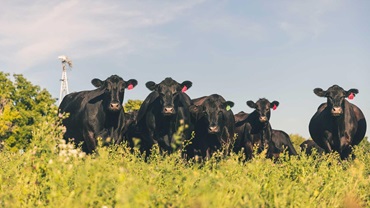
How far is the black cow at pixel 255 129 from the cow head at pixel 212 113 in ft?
5.48

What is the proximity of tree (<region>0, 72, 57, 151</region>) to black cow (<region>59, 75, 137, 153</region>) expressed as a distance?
113 ft

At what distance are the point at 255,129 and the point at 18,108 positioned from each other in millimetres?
40904

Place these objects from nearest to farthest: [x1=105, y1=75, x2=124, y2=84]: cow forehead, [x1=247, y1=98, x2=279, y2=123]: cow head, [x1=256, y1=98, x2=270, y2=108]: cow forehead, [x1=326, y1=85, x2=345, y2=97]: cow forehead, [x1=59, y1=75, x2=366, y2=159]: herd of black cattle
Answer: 1. [x1=59, y1=75, x2=366, y2=159]: herd of black cattle
2. [x1=105, y1=75, x2=124, y2=84]: cow forehead
3. [x1=326, y1=85, x2=345, y2=97]: cow forehead
4. [x1=247, y1=98, x2=279, y2=123]: cow head
5. [x1=256, y1=98, x2=270, y2=108]: cow forehead

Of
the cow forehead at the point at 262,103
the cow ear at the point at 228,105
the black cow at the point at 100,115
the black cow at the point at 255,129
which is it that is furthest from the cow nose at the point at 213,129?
the cow forehead at the point at 262,103

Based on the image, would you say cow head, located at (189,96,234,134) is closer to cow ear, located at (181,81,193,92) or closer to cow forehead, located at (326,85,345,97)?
cow ear, located at (181,81,193,92)

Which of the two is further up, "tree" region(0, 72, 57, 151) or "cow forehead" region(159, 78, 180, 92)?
"tree" region(0, 72, 57, 151)

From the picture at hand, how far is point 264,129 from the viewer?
53.1ft

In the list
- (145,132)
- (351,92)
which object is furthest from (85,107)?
(351,92)

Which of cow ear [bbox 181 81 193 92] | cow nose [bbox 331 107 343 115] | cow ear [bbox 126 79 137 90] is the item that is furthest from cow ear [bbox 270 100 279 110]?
cow ear [bbox 126 79 137 90]

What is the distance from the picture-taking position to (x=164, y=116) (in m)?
12.9

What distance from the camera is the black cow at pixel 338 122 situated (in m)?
14.6

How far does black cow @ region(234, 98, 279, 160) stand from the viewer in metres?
16.0

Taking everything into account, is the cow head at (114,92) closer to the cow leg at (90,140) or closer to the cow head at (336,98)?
the cow leg at (90,140)

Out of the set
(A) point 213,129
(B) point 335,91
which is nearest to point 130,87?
(A) point 213,129
